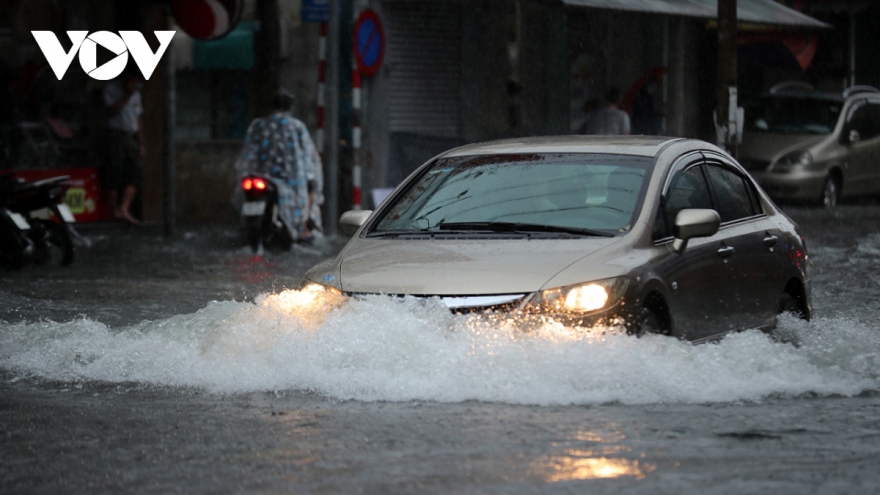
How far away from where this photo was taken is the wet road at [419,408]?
5461mm

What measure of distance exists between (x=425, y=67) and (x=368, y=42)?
128 inches

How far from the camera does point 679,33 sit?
27.1 m

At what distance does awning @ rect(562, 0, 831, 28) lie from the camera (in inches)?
790

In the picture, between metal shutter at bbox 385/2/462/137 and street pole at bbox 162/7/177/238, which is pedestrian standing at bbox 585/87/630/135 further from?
street pole at bbox 162/7/177/238

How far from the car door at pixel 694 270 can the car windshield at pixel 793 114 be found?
17646 millimetres

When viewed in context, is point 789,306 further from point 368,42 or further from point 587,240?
point 368,42

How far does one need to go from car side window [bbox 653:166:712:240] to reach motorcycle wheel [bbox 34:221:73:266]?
26.7ft

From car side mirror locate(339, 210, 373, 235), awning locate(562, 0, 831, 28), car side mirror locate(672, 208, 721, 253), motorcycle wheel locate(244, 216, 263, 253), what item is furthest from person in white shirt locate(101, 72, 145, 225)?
car side mirror locate(672, 208, 721, 253)

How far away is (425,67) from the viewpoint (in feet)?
73.3

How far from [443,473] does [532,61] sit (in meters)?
20.2

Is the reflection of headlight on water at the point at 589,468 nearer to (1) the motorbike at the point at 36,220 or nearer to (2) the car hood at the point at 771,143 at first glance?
Answer: (1) the motorbike at the point at 36,220

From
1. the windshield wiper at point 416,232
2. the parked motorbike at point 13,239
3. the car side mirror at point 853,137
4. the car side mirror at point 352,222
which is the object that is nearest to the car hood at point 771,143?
the car side mirror at point 853,137

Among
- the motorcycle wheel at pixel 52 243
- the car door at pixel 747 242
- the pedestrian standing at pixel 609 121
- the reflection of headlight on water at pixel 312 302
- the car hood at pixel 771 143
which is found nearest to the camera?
the reflection of headlight on water at pixel 312 302

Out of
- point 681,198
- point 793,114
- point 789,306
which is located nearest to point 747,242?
point 681,198
